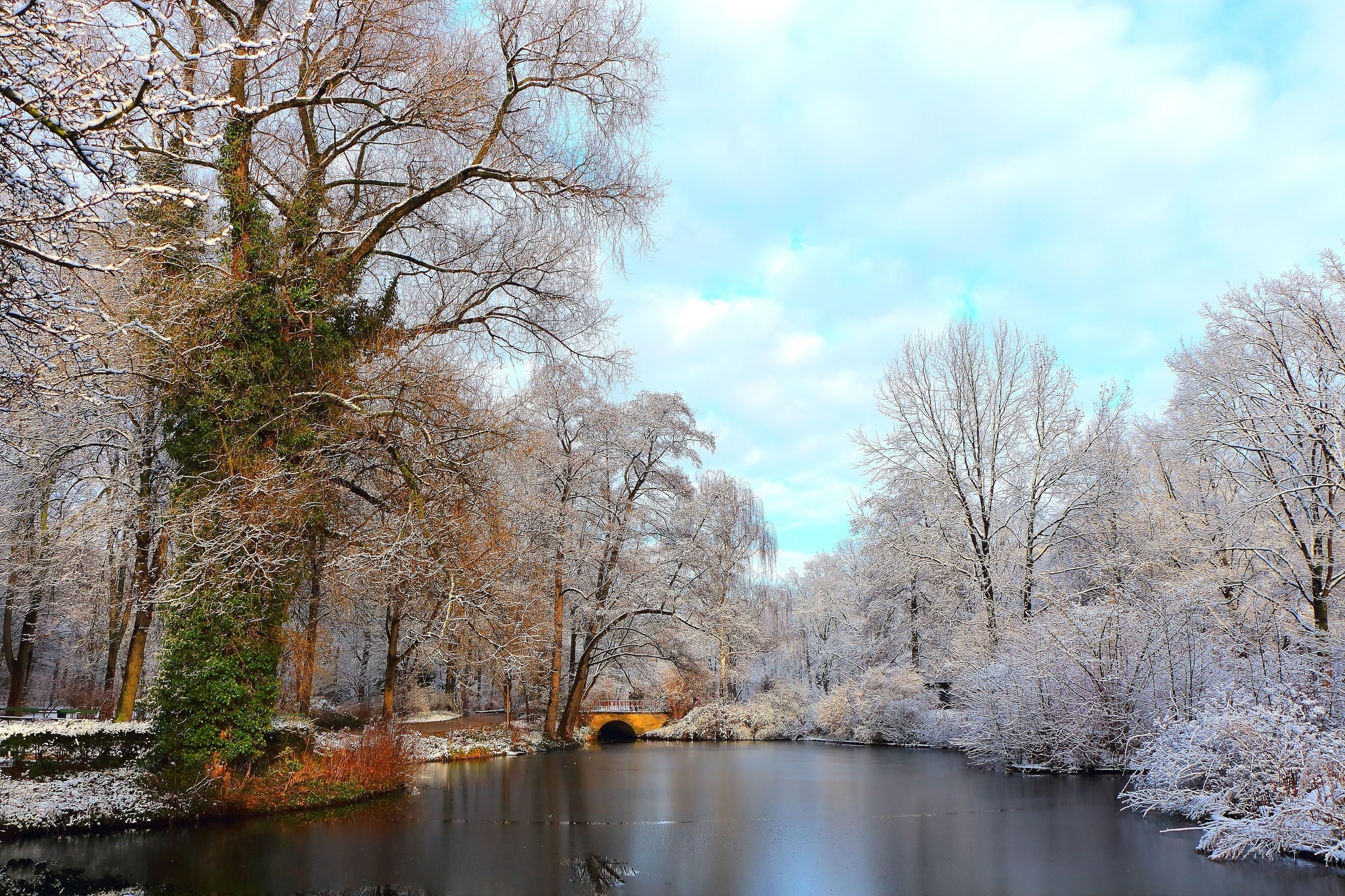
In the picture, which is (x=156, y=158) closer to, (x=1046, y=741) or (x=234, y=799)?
(x=234, y=799)

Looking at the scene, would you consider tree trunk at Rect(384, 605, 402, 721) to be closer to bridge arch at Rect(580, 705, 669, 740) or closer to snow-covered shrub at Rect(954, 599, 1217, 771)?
bridge arch at Rect(580, 705, 669, 740)

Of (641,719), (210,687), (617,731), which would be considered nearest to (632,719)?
(641,719)

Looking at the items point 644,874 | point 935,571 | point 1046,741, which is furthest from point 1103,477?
point 644,874

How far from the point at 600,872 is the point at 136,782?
249 inches

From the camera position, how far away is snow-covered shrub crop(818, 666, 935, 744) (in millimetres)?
25266

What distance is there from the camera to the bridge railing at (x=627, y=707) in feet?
102

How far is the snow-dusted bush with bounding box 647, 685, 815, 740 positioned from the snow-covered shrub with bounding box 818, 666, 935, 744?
1489 millimetres

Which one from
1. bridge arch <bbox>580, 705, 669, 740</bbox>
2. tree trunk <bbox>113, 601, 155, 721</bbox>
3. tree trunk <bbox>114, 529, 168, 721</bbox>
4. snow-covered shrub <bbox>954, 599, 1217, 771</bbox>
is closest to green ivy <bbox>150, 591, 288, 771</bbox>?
tree trunk <bbox>114, 529, 168, 721</bbox>

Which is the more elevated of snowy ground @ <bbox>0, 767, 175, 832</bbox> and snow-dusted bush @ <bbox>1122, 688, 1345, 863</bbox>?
snow-dusted bush @ <bbox>1122, 688, 1345, 863</bbox>

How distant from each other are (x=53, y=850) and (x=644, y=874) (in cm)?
613

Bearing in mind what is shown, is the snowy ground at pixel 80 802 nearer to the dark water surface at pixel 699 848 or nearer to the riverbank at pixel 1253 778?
the dark water surface at pixel 699 848

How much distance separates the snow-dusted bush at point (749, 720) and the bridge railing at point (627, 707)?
1816mm

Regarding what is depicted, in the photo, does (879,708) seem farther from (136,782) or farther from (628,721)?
(136,782)

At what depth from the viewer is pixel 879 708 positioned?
86.2 ft
